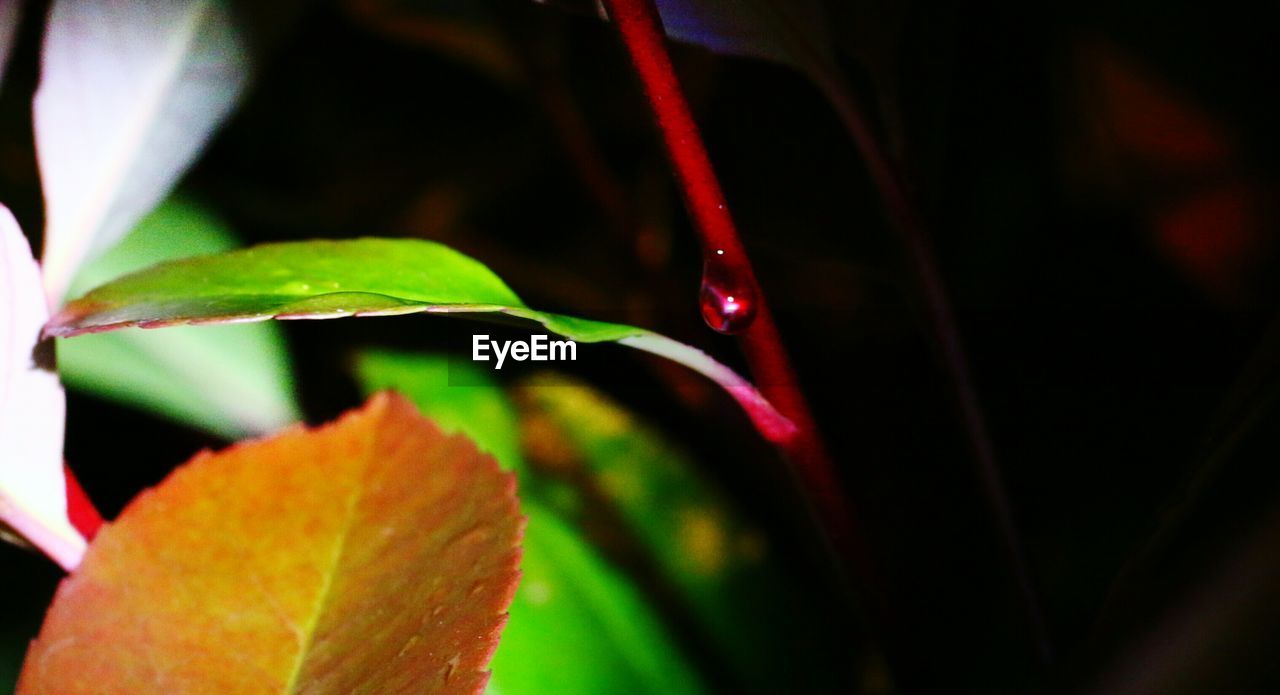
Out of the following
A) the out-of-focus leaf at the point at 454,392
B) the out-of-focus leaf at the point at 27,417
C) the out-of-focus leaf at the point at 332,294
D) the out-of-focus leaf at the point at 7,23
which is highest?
the out-of-focus leaf at the point at 7,23

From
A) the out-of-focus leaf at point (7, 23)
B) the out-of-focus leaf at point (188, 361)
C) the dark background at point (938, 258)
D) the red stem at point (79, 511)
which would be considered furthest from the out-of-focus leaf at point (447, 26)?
the red stem at point (79, 511)

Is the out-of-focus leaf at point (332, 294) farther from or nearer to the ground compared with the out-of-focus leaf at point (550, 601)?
farther from the ground

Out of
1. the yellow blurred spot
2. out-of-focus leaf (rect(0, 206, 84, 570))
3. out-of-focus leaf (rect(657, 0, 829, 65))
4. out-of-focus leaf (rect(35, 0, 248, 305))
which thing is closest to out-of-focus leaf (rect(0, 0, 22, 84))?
out-of-focus leaf (rect(35, 0, 248, 305))

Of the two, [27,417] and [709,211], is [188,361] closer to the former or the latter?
[27,417]

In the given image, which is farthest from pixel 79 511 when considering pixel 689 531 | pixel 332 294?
pixel 689 531

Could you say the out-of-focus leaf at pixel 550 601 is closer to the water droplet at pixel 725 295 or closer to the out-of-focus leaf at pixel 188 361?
the out-of-focus leaf at pixel 188 361

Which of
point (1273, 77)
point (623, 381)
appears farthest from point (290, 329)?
point (1273, 77)

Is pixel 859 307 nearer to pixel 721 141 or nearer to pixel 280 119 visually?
pixel 721 141
